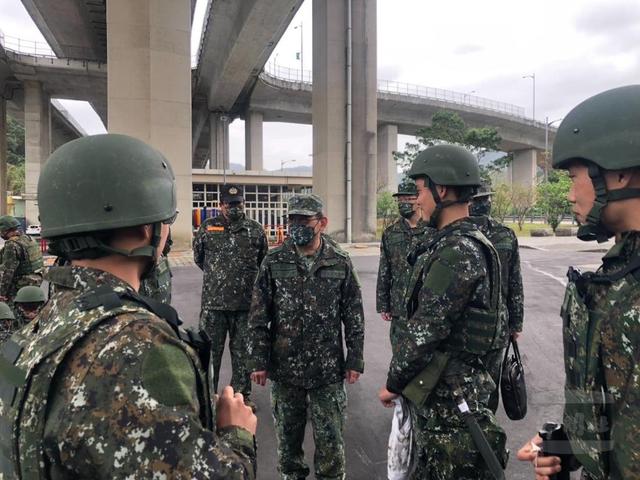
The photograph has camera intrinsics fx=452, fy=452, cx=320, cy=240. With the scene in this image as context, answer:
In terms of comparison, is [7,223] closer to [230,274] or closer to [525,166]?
[230,274]

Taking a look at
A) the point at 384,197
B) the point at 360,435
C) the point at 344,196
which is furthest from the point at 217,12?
the point at 360,435

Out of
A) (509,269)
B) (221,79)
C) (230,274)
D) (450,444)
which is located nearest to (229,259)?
(230,274)

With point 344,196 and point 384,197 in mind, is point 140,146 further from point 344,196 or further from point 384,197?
point 384,197

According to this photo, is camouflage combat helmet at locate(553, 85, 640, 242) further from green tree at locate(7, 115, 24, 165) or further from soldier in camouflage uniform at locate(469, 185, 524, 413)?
green tree at locate(7, 115, 24, 165)

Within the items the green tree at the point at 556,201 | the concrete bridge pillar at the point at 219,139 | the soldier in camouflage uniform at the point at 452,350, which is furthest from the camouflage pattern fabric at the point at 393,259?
the concrete bridge pillar at the point at 219,139

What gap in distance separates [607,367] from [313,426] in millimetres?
2041

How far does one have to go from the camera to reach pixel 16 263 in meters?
5.65

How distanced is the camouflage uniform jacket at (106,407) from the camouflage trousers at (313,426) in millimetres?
2004

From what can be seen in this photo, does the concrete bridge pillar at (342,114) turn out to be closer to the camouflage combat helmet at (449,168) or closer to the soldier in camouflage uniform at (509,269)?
the soldier in camouflage uniform at (509,269)

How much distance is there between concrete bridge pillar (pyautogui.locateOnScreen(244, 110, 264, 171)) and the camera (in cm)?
3788

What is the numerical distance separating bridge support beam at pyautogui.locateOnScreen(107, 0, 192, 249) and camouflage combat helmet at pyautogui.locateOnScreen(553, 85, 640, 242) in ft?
54.6

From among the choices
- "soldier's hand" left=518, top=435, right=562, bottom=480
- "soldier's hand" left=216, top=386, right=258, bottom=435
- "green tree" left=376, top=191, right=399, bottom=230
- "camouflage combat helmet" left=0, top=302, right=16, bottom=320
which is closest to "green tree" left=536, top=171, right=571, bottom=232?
"green tree" left=376, top=191, right=399, bottom=230

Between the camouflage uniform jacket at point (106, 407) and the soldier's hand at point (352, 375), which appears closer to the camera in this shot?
the camouflage uniform jacket at point (106, 407)

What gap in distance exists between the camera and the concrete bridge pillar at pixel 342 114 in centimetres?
2184
